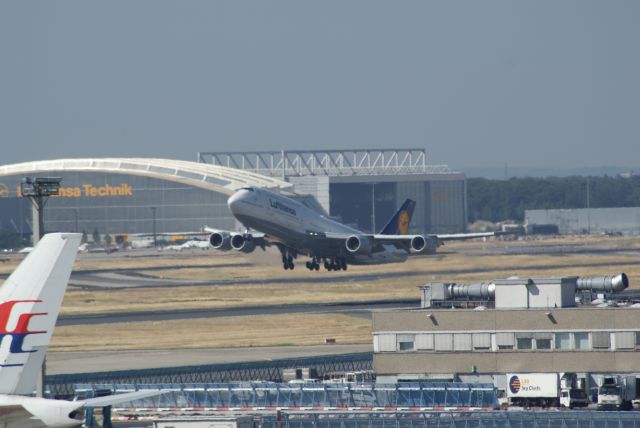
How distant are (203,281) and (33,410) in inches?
5019

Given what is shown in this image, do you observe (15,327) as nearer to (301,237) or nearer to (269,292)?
(301,237)

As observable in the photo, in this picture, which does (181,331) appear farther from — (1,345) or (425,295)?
(1,345)

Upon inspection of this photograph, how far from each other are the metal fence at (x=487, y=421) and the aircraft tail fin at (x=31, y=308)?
18790 millimetres

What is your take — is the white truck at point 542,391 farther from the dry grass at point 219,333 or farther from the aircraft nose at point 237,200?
the aircraft nose at point 237,200

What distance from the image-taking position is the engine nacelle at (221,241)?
122312 mm

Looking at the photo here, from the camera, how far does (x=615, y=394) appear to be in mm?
59781

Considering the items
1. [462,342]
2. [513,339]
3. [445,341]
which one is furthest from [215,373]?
[513,339]

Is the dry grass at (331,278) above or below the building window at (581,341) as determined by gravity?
above

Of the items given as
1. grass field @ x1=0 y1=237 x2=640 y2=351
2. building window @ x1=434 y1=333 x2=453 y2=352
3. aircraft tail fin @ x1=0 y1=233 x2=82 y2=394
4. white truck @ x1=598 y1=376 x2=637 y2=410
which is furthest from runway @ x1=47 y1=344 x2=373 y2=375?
aircraft tail fin @ x1=0 y1=233 x2=82 y2=394

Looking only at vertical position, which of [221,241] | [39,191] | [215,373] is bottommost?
[215,373]

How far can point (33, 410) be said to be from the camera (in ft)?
101

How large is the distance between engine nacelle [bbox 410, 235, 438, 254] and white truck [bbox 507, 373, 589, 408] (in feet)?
213

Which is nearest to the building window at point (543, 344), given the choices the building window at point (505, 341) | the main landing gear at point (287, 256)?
the building window at point (505, 341)

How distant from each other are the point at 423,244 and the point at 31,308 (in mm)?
97194
